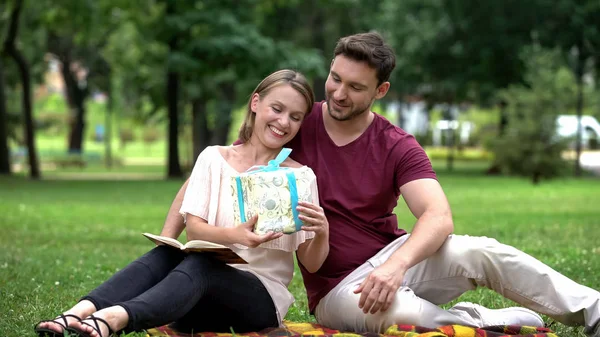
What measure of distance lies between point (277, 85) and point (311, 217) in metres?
0.78

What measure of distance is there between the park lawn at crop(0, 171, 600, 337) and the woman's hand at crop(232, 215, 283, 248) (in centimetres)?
62

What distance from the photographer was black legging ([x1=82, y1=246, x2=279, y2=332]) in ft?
14.5

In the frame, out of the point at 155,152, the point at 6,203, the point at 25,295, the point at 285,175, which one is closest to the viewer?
the point at 285,175

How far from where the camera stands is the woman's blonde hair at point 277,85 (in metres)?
4.90

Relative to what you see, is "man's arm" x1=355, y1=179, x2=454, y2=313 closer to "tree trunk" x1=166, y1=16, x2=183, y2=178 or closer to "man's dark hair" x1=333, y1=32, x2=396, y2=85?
"man's dark hair" x1=333, y1=32, x2=396, y2=85

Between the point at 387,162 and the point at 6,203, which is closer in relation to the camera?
the point at 387,162

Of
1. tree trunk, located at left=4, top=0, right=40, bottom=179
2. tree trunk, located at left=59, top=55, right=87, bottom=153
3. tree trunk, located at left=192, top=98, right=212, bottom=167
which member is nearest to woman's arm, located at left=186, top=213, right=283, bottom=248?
tree trunk, located at left=4, top=0, right=40, bottom=179

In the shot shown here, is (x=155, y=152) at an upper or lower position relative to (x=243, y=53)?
lower

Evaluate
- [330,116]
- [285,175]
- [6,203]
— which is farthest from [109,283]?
[6,203]

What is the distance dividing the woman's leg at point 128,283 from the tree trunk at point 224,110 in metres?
31.2

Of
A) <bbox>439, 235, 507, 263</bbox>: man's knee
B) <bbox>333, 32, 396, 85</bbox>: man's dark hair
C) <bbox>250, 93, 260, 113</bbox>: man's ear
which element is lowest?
<bbox>439, 235, 507, 263</bbox>: man's knee

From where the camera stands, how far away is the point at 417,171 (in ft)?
16.0

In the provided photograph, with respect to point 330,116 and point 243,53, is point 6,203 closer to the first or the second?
point 243,53

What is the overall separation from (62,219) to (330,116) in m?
10.5
